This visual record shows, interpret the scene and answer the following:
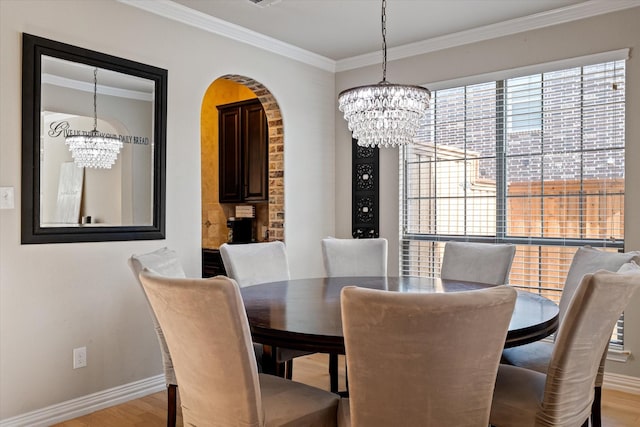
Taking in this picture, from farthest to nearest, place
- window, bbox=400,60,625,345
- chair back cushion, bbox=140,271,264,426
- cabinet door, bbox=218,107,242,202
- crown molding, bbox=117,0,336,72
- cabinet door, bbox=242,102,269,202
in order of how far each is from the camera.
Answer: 1. cabinet door, bbox=218,107,242,202
2. cabinet door, bbox=242,102,269,202
3. window, bbox=400,60,625,345
4. crown molding, bbox=117,0,336,72
5. chair back cushion, bbox=140,271,264,426

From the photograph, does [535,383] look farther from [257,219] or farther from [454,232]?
[257,219]

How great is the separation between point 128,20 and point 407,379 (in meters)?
2.85

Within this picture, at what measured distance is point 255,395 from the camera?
173cm

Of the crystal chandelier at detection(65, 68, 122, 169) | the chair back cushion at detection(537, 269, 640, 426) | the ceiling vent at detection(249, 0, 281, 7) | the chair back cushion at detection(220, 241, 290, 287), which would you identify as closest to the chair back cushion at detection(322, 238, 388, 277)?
the chair back cushion at detection(220, 241, 290, 287)

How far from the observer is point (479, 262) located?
11.1ft

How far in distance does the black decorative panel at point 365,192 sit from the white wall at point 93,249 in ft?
2.94

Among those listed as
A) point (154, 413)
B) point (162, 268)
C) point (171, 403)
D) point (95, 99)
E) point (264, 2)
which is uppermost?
point (264, 2)

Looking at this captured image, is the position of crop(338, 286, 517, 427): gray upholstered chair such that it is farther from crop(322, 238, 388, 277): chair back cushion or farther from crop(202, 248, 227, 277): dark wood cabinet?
crop(202, 248, 227, 277): dark wood cabinet

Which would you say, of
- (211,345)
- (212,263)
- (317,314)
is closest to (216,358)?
(211,345)

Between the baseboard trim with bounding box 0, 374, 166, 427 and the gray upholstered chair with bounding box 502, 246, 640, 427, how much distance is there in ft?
7.28

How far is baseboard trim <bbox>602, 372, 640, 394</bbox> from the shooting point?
11.1 ft

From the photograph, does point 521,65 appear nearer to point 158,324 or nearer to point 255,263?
point 255,263

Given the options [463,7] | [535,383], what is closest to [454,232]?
[463,7]

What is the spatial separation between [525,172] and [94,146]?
302cm
